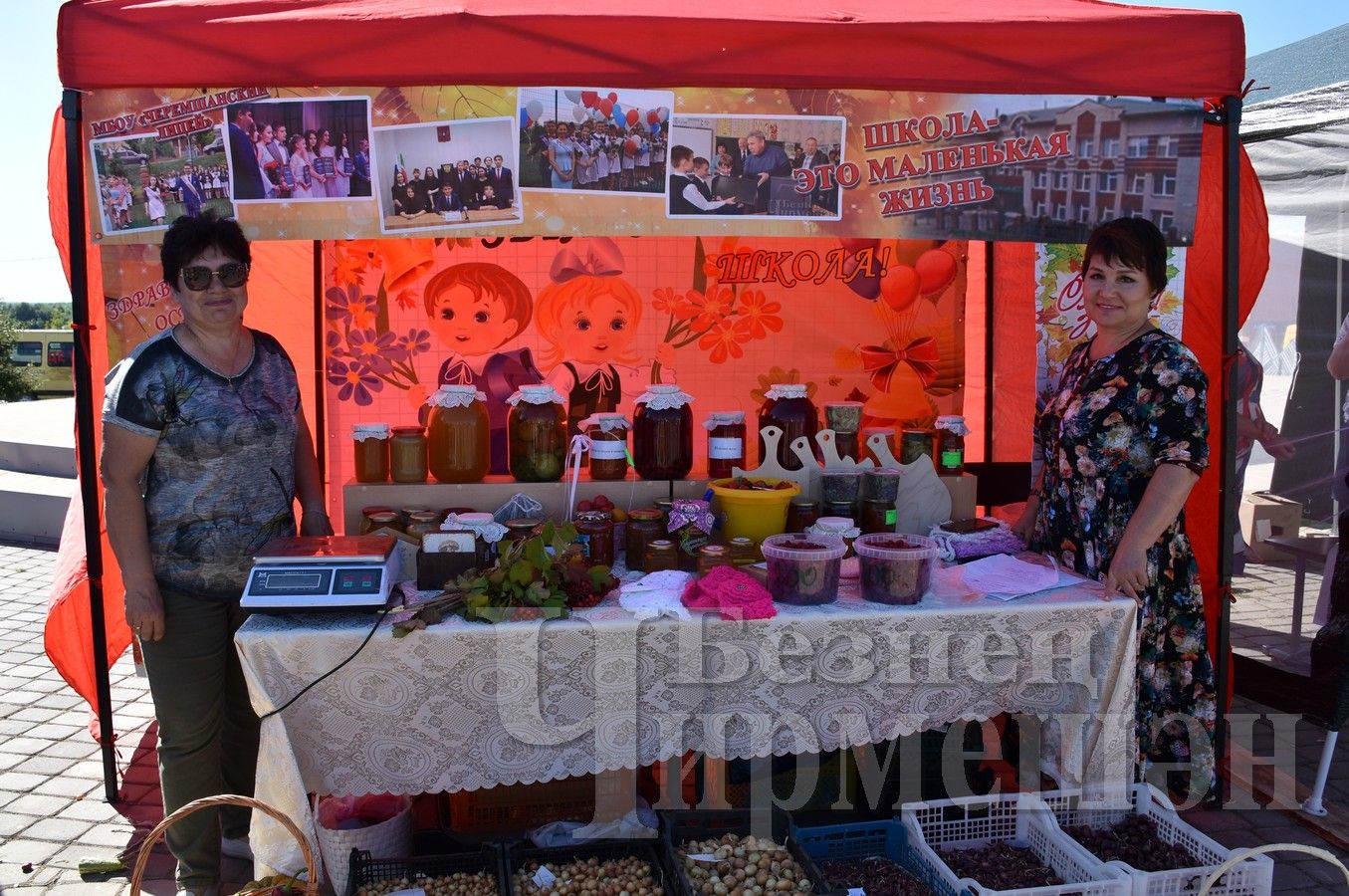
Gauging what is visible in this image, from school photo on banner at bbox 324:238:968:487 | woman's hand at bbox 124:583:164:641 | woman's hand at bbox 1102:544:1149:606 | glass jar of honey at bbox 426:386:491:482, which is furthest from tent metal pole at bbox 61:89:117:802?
woman's hand at bbox 1102:544:1149:606

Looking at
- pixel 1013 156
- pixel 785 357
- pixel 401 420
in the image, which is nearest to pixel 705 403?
pixel 785 357

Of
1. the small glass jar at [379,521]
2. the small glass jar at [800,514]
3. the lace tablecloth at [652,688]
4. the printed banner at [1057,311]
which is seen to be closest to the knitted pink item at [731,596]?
the lace tablecloth at [652,688]

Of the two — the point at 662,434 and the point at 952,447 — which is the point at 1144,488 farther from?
the point at 662,434

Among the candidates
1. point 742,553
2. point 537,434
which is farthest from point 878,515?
point 537,434

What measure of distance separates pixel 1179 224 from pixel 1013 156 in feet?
1.91

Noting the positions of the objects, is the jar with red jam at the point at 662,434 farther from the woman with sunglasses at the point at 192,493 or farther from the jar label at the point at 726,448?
the woman with sunglasses at the point at 192,493

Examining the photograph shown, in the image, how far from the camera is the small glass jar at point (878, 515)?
3189 mm

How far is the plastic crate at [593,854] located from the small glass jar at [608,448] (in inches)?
43.9

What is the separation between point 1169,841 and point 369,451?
2.59m

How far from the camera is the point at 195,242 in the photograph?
2598mm

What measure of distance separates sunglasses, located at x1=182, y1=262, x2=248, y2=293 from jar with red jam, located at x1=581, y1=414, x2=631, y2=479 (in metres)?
1.14

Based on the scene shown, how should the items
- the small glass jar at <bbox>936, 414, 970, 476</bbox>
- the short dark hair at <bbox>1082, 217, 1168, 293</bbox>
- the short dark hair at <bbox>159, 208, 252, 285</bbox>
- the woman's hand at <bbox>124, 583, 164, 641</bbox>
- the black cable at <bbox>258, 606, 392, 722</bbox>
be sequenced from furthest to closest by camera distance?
the small glass jar at <bbox>936, 414, 970, 476</bbox>, the short dark hair at <bbox>1082, 217, 1168, 293</bbox>, the short dark hair at <bbox>159, 208, 252, 285</bbox>, the woman's hand at <bbox>124, 583, 164, 641</bbox>, the black cable at <bbox>258, 606, 392, 722</bbox>

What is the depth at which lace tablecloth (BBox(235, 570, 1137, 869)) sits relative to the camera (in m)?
2.41

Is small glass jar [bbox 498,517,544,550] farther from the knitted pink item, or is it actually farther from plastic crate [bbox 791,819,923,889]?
plastic crate [bbox 791,819,923,889]
